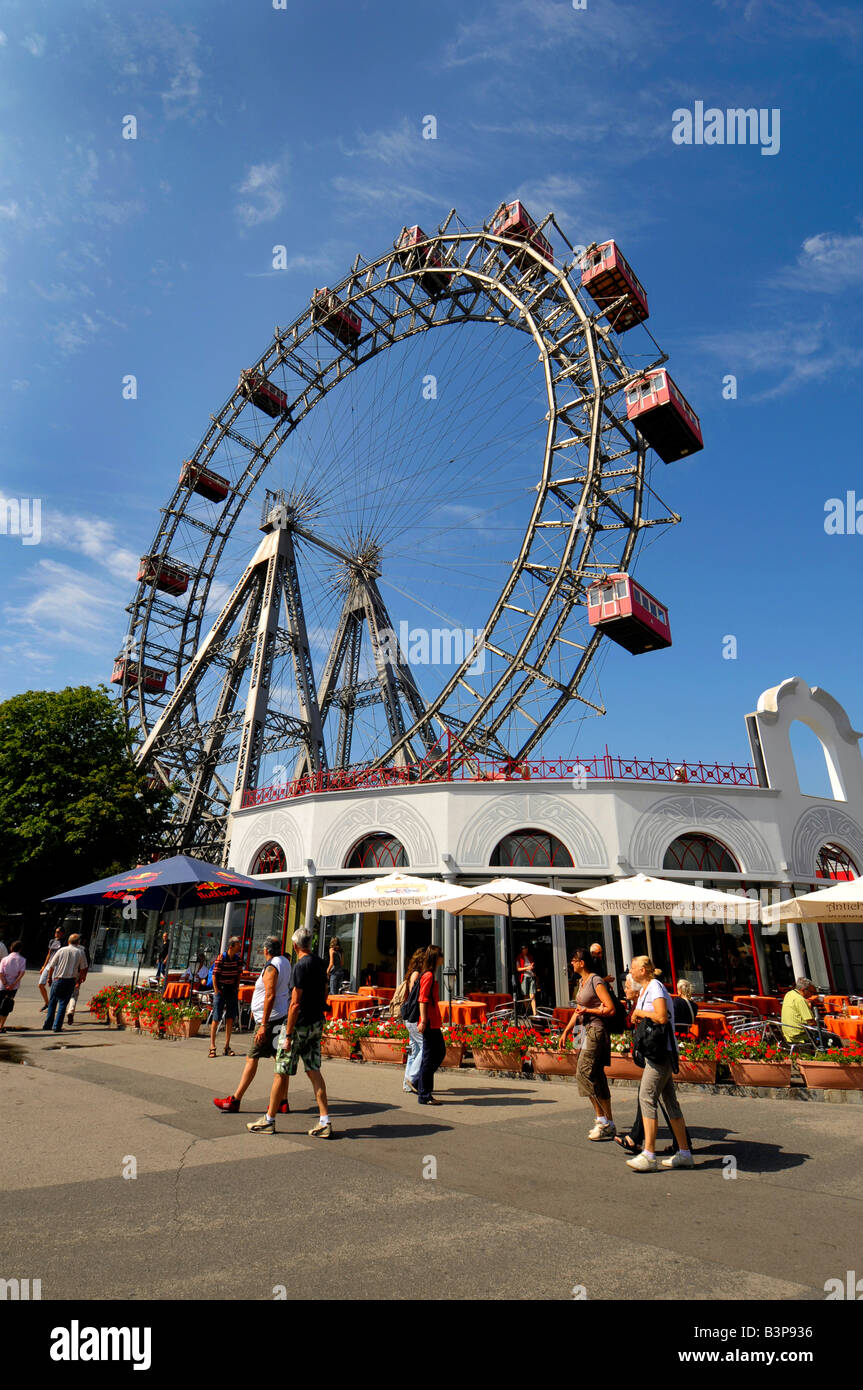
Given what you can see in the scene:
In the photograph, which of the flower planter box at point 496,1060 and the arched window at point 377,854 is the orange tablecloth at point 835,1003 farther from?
the arched window at point 377,854

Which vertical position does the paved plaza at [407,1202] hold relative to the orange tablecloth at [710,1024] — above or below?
below

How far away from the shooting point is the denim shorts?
1272 cm

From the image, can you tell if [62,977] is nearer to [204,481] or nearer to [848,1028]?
[848,1028]

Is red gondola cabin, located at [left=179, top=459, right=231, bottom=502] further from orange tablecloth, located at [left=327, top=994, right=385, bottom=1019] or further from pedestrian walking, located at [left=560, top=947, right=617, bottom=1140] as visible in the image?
pedestrian walking, located at [left=560, top=947, right=617, bottom=1140]

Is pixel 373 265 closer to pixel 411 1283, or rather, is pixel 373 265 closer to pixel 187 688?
pixel 187 688

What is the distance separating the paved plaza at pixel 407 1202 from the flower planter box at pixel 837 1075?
3.24 feet

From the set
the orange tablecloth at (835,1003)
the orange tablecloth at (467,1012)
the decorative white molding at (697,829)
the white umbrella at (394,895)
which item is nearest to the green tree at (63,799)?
the white umbrella at (394,895)

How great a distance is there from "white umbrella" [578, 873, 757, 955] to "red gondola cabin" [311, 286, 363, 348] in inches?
1256

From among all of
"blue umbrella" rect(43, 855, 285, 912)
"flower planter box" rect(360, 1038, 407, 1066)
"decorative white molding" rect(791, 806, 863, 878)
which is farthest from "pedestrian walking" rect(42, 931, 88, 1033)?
"decorative white molding" rect(791, 806, 863, 878)

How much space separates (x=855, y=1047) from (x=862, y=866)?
11.1 metres

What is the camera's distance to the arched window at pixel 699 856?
62.7 feet
